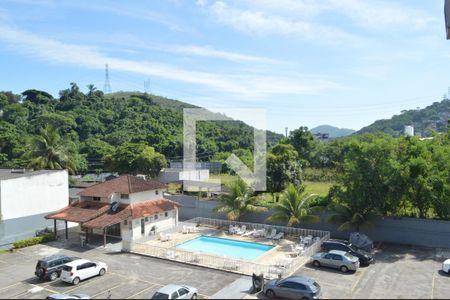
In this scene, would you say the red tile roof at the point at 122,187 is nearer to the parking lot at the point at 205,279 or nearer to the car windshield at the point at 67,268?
the parking lot at the point at 205,279

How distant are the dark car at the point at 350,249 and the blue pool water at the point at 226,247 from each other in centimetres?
429

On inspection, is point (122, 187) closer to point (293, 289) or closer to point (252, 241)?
point (252, 241)

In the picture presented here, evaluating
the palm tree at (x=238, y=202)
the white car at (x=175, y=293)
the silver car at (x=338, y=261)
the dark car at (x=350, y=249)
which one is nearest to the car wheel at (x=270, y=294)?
the white car at (x=175, y=293)

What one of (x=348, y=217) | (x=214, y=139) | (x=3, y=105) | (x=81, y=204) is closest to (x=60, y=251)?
(x=81, y=204)

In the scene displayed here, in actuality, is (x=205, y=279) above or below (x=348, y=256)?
below

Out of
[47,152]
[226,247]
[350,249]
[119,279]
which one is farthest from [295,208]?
[47,152]

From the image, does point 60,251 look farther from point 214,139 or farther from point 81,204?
point 214,139

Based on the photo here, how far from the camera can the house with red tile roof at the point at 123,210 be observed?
27.9 m

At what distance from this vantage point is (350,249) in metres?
23.2

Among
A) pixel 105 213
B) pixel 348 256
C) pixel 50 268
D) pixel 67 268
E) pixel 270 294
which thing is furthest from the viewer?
pixel 105 213

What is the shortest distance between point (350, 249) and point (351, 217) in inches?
181

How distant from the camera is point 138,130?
78.6 m

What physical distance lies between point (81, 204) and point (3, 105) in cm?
6761

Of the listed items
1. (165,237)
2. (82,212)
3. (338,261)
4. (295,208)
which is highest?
(295,208)
